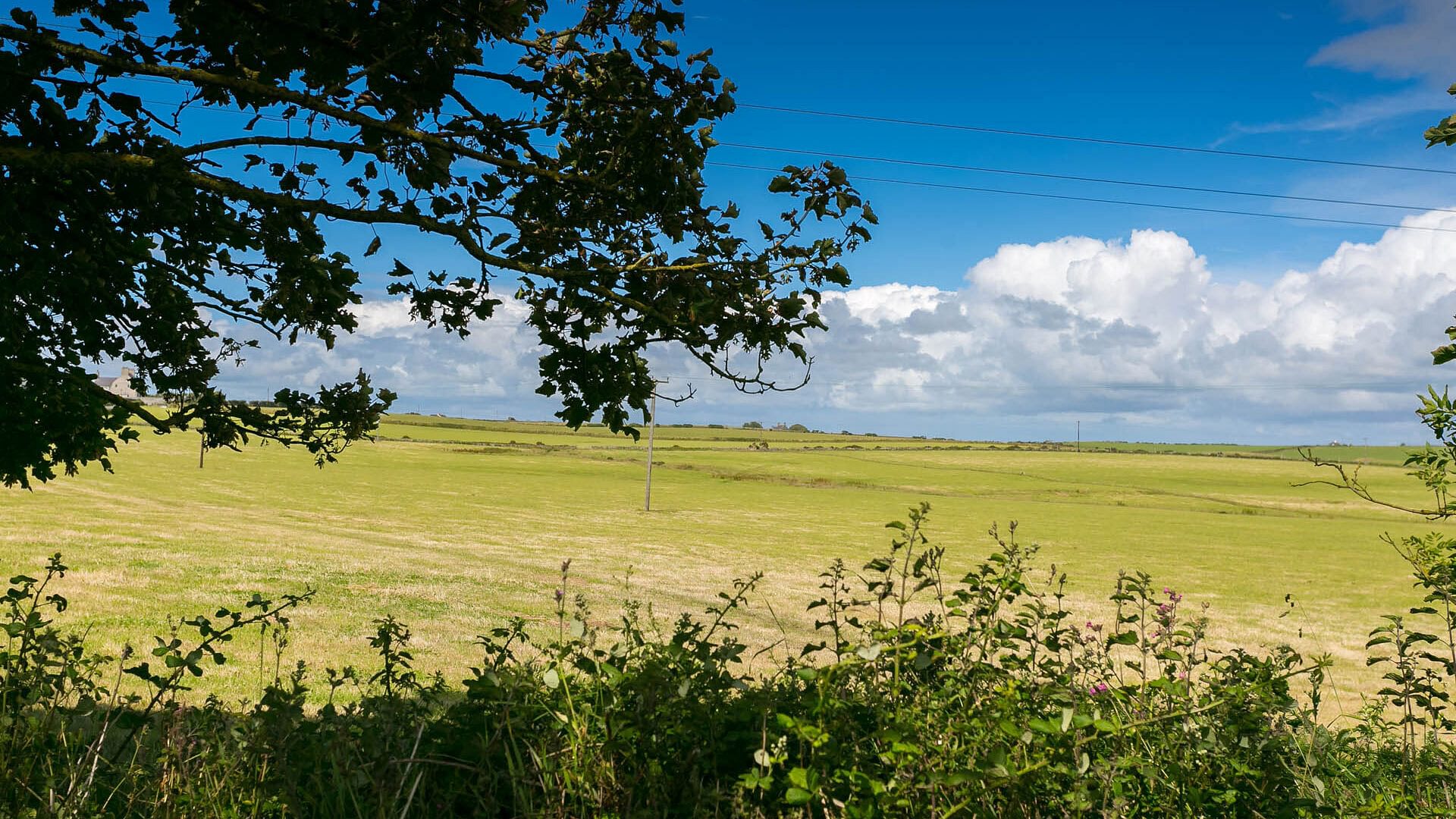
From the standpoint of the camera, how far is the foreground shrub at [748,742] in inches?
165

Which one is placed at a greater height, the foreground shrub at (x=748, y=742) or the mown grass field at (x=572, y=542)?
the foreground shrub at (x=748, y=742)

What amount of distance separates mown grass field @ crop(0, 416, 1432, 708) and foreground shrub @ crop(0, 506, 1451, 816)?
844 millimetres

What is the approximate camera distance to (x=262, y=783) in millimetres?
4398

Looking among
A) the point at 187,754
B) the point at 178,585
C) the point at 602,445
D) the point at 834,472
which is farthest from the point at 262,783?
the point at 602,445

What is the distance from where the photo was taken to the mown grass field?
1945 centimetres

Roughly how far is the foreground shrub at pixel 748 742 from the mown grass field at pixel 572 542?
0.84 m

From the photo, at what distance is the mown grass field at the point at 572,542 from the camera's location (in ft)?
63.8

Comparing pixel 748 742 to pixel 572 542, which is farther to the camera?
pixel 572 542

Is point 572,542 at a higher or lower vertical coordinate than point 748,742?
lower

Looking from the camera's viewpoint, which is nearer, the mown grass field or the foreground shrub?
the foreground shrub

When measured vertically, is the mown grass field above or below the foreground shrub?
below

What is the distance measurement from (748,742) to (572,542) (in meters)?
35.7

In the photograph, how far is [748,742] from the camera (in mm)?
4832

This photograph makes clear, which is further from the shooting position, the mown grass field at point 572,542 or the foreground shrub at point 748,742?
the mown grass field at point 572,542
